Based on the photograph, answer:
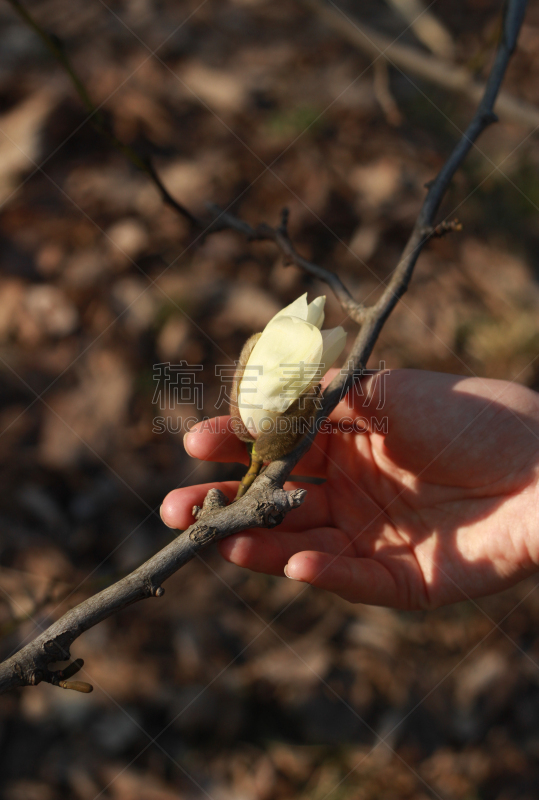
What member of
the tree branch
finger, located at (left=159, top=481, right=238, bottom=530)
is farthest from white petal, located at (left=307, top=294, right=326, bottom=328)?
finger, located at (left=159, top=481, right=238, bottom=530)

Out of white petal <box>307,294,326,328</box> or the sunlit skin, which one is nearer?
white petal <box>307,294,326,328</box>

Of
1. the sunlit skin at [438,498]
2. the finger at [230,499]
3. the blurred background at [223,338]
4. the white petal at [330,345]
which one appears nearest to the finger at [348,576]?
the sunlit skin at [438,498]

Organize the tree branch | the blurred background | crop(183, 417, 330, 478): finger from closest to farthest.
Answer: the tree branch
crop(183, 417, 330, 478): finger
the blurred background

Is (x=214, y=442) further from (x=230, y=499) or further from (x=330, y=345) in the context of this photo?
(x=330, y=345)

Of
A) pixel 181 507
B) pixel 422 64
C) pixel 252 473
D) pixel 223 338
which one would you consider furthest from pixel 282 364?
pixel 422 64

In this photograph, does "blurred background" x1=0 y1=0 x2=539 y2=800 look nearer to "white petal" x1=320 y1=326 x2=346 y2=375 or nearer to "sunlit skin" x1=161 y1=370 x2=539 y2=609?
"sunlit skin" x1=161 y1=370 x2=539 y2=609

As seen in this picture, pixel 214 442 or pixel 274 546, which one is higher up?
pixel 214 442

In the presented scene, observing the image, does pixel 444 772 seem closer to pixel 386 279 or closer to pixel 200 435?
pixel 200 435
